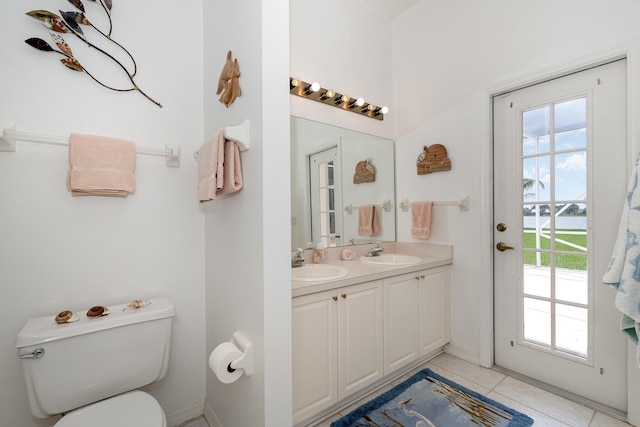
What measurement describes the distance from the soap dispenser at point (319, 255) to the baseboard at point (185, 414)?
3.73ft

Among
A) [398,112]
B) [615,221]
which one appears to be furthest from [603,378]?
[398,112]

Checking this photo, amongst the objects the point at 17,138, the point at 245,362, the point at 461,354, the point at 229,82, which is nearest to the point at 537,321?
the point at 461,354

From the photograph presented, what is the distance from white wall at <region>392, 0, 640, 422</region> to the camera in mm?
1707

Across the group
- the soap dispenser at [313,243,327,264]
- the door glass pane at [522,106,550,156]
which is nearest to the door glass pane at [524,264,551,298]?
the door glass pane at [522,106,550,156]

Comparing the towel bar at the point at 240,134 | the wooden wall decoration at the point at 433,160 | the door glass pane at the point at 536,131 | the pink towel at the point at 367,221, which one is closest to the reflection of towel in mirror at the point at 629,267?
the door glass pane at the point at 536,131

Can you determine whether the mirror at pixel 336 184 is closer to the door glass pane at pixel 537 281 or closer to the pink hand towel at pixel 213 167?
the pink hand towel at pixel 213 167

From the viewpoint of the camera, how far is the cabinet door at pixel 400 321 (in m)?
1.88

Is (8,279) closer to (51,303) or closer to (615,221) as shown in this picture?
(51,303)

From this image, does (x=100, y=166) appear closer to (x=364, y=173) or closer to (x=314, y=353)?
(x=314, y=353)

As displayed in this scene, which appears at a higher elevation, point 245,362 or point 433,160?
point 433,160

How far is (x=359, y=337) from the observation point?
5.65 feet

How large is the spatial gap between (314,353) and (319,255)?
78 centimetres

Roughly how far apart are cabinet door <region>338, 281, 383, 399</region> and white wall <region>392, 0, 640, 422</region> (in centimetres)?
91

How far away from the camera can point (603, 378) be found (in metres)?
1.68
